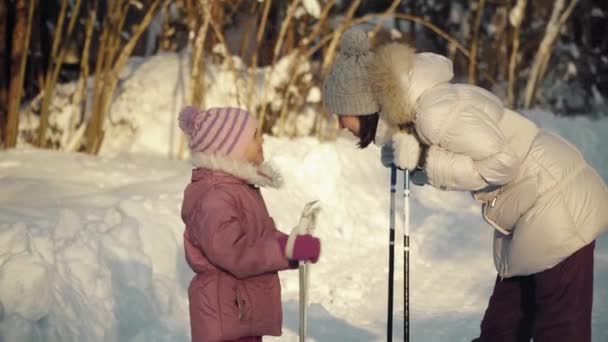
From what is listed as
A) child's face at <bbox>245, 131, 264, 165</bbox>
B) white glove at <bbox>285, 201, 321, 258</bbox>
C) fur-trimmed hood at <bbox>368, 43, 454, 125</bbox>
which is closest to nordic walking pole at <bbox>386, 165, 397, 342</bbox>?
fur-trimmed hood at <bbox>368, 43, 454, 125</bbox>

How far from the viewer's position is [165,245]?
5.62m

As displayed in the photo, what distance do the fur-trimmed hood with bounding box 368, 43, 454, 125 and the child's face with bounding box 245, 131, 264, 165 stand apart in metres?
0.53

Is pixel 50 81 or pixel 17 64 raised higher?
pixel 17 64

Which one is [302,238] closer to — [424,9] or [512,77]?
[512,77]

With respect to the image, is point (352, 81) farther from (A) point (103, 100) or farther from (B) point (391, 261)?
(A) point (103, 100)

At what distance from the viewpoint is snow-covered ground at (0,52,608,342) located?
4480mm

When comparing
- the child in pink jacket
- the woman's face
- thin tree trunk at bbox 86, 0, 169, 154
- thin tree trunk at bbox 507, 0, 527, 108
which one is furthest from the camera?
thin tree trunk at bbox 507, 0, 527, 108

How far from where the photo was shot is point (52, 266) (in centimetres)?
449

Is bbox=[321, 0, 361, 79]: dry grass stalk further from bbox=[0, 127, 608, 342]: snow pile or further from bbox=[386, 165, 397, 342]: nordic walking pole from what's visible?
bbox=[386, 165, 397, 342]: nordic walking pole

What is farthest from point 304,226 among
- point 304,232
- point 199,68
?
point 199,68

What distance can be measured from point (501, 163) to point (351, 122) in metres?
0.69

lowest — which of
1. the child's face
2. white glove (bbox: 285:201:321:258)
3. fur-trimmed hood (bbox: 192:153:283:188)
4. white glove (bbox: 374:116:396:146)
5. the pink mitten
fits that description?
the pink mitten

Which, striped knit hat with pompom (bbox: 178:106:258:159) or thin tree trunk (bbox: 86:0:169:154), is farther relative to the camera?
thin tree trunk (bbox: 86:0:169:154)

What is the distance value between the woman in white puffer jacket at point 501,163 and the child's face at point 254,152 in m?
0.43
